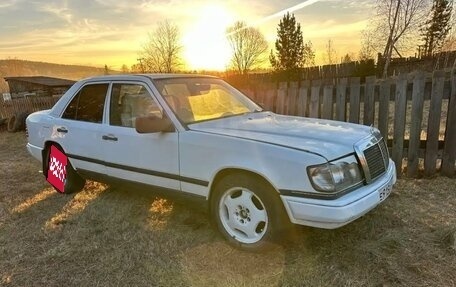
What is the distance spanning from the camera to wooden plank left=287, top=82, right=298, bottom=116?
642 cm

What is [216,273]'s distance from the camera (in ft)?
9.88

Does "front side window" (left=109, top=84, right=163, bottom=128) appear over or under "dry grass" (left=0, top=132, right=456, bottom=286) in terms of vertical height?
over

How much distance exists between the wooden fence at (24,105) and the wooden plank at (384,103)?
15484 mm

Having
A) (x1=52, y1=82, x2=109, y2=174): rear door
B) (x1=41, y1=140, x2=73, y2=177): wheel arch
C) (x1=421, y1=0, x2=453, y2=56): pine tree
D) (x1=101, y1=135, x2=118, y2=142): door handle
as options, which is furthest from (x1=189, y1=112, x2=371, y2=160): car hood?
(x1=421, y1=0, x2=453, y2=56): pine tree

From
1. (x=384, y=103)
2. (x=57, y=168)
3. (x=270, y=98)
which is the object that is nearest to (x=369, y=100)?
(x=384, y=103)

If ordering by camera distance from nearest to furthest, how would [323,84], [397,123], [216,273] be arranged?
[216,273]
[397,123]
[323,84]

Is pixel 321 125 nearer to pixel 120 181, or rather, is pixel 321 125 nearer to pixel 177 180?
pixel 177 180

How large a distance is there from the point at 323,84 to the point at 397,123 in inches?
54.6

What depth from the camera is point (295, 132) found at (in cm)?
329

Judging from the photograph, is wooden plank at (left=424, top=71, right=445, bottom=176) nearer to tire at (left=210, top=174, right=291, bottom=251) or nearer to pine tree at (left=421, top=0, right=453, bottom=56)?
tire at (left=210, top=174, right=291, bottom=251)

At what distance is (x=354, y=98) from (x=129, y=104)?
3.53 m

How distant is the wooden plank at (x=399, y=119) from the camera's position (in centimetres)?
520

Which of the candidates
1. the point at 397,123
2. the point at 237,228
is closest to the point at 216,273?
the point at 237,228

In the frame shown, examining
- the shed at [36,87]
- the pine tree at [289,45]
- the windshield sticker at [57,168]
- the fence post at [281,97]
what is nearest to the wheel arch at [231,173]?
the windshield sticker at [57,168]
